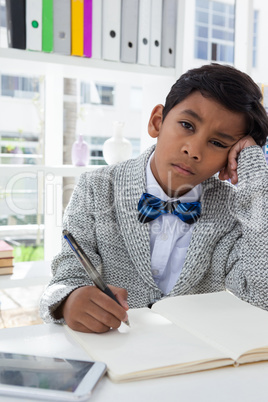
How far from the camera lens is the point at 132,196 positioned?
3.67 ft

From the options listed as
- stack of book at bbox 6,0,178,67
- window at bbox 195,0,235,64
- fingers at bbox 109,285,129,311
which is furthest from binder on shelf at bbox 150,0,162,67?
fingers at bbox 109,285,129,311

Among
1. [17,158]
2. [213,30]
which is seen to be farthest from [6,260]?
[213,30]

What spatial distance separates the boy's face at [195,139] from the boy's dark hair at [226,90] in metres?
0.02

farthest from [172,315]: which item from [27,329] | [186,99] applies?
[186,99]

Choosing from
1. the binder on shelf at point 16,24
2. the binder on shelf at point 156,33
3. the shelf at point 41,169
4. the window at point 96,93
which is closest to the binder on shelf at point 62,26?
the binder on shelf at point 16,24

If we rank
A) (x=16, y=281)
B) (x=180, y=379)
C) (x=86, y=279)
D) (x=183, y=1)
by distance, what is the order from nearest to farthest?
1. (x=180, y=379)
2. (x=86, y=279)
3. (x=16, y=281)
4. (x=183, y=1)

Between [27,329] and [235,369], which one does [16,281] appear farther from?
[235,369]

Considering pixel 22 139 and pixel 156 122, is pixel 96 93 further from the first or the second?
pixel 156 122

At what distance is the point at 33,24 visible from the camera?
1555 mm

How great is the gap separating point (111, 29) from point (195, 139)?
0.86 meters

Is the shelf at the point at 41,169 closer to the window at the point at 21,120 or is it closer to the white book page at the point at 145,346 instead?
the window at the point at 21,120

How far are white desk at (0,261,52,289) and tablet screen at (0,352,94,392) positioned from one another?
1.11m

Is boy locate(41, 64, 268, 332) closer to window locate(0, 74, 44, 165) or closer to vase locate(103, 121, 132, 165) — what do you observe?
vase locate(103, 121, 132, 165)

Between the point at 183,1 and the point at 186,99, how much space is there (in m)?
0.90
